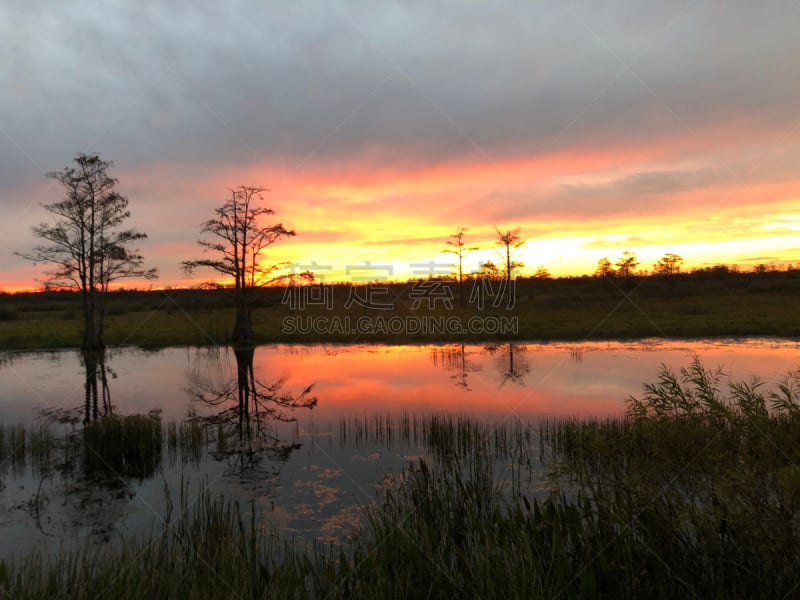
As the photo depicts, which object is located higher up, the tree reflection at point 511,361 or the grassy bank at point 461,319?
the grassy bank at point 461,319

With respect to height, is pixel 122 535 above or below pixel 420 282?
below

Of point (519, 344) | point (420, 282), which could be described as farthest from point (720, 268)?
point (519, 344)

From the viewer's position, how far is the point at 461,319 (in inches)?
2010

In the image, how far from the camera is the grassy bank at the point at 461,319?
132ft

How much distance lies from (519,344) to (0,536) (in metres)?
31.1

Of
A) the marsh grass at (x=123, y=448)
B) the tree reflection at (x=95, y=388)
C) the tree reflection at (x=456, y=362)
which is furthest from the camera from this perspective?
the tree reflection at (x=456, y=362)

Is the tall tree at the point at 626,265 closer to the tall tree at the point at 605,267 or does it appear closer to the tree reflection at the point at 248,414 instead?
the tall tree at the point at 605,267

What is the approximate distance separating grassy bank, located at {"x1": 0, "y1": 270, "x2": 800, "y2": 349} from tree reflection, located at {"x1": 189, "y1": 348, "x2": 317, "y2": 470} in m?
15.5

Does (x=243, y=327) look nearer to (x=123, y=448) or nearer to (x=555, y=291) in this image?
(x=123, y=448)

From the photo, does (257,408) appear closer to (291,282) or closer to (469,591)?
(469,591)

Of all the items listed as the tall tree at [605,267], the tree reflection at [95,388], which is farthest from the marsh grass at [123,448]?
the tall tree at [605,267]

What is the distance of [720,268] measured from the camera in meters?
102

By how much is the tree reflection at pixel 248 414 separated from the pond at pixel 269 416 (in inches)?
3.2

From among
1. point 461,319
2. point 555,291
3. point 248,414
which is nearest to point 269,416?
point 248,414
